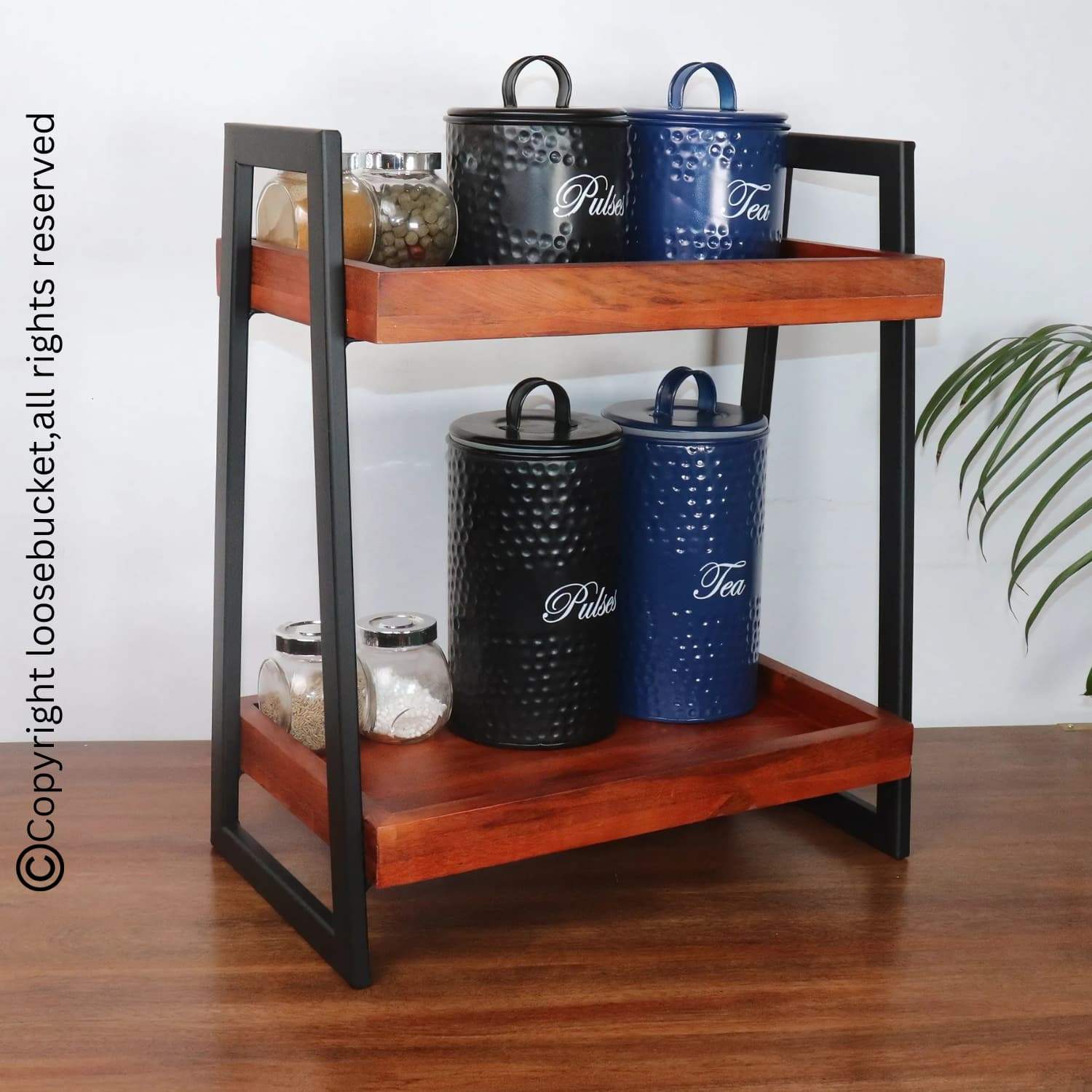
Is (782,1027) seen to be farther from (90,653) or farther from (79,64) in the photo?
(79,64)

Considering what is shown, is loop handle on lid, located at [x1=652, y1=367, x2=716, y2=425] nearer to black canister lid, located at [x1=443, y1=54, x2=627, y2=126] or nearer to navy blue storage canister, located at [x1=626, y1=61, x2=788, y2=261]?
navy blue storage canister, located at [x1=626, y1=61, x2=788, y2=261]

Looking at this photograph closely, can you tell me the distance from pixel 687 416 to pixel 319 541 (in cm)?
39

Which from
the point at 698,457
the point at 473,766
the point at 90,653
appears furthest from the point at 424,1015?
the point at 90,653

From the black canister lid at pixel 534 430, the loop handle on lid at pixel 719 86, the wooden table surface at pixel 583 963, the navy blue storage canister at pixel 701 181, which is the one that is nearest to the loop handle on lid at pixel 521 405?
the black canister lid at pixel 534 430

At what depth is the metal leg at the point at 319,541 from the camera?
32.4 inches

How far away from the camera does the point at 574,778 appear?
3.23ft

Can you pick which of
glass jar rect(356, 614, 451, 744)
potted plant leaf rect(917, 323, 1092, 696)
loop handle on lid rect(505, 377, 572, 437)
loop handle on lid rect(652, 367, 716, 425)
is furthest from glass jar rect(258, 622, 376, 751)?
potted plant leaf rect(917, 323, 1092, 696)

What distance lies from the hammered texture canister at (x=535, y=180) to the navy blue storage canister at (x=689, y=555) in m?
0.20

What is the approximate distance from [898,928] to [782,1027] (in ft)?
0.56

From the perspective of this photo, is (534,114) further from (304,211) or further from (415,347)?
(415,347)

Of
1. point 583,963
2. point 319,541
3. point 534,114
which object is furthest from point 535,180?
point 583,963

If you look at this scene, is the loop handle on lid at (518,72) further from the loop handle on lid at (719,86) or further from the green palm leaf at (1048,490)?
the green palm leaf at (1048,490)

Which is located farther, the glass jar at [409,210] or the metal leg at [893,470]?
the metal leg at [893,470]

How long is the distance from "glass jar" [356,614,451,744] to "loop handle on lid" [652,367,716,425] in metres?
0.25
